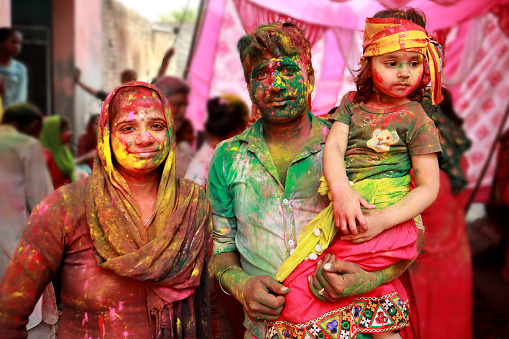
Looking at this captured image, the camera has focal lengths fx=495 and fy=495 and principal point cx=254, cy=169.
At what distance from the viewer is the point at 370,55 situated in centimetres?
225

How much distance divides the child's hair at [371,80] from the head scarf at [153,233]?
914 millimetres

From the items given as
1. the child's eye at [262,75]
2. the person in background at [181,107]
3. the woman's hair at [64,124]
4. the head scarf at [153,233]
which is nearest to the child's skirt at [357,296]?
the head scarf at [153,233]

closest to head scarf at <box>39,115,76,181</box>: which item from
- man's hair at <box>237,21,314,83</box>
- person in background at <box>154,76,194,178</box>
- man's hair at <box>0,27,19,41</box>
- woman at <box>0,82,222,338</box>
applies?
man's hair at <box>0,27,19,41</box>

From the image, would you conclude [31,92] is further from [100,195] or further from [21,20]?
[100,195]

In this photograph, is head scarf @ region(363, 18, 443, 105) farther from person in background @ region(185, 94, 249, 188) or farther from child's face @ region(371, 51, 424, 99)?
person in background @ region(185, 94, 249, 188)

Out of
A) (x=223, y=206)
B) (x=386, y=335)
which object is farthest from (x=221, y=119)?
(x=386, y=335)

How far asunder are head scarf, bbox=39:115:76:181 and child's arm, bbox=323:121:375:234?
4.13 metres

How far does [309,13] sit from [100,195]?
3.89 m

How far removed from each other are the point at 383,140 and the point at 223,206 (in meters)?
0.83

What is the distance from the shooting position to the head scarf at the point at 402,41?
2152mm

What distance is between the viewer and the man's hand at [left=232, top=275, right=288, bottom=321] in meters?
2.08

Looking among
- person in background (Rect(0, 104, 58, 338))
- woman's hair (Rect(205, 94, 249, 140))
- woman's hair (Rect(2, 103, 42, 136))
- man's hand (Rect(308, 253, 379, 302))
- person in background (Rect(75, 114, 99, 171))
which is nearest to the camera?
man's hand (Rect(308, 253, 379, 302))

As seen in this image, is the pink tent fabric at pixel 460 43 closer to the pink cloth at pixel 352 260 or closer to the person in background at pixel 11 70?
the person in background at pixel 11 70

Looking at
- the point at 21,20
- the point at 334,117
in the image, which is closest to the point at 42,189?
the point at 334,117
